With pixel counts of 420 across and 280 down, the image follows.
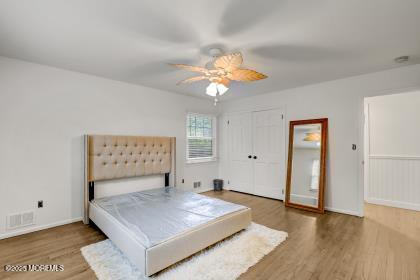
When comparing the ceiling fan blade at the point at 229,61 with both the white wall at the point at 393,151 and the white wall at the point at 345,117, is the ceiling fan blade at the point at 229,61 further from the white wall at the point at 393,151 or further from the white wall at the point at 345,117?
the white wall at the point at 393,151

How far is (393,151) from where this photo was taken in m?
4.04

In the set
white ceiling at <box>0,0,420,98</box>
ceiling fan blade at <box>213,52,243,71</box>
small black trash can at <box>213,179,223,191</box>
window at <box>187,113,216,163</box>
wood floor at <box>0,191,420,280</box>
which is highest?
white ceiling at <box>0,0,420,98</box>

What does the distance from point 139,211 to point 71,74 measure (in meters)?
2.39

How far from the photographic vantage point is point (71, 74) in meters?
3.14

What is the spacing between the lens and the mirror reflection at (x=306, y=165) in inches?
151

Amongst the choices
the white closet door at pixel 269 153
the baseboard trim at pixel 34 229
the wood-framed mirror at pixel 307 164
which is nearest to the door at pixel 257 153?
the white closet door at pixel 269 153

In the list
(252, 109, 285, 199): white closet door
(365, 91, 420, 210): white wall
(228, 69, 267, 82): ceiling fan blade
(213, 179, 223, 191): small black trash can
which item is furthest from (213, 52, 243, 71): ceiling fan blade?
(365, 91, 420, 210): white wall

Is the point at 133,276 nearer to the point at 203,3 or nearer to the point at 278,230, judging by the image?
the point at 278,230

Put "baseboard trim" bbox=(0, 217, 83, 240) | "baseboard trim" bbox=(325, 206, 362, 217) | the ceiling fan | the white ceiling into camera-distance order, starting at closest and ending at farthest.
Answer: the white ceiling, the ceiling fan, "baseboard trim" bbox=(0, 217, 83, 240), "baseboard trim" bbox=(325, 206, 362, 217)

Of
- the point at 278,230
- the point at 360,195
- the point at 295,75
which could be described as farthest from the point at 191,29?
the point at 360,195

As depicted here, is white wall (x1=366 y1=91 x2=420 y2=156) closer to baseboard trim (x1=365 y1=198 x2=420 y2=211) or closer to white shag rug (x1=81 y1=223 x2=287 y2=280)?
baseboard trim (x1=365 y1=198 x2=420 y2=211)

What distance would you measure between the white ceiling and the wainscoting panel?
2.15 m

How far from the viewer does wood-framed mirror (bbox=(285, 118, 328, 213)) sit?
3.73 meters

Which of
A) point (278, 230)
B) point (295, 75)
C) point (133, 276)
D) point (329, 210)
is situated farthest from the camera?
point (329, 210)
